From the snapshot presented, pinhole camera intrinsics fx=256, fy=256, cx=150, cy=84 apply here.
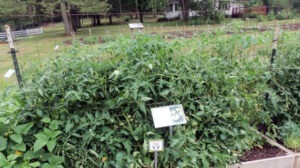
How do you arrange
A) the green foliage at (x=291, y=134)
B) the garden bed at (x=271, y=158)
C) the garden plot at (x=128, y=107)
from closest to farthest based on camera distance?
the garden plot at (x=128, y=107) → the garden bed at (x=271, y=158) → the green foliage at (x=291, y=134)

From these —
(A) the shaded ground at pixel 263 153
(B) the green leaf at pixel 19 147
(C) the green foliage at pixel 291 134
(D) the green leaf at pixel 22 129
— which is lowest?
(A) the shaded ground at pixel 263 153

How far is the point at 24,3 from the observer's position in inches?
520

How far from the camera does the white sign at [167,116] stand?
1605 millimetres

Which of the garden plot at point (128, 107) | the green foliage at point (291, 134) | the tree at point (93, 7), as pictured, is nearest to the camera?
the garden plot at point (128, 107)

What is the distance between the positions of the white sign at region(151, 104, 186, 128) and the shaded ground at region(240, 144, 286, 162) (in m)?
0.75

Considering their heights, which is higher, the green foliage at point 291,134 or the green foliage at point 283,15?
the green foliage at point 283,15

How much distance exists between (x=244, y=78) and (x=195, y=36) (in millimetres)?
536

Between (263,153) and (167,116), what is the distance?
101cm

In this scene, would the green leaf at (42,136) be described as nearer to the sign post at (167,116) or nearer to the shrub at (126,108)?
the shrub at (126,108)

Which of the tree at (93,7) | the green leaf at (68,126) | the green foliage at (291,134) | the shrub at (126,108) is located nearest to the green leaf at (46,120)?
the shrub at (126,108)

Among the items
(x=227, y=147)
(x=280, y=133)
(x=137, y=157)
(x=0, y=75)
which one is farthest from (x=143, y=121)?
(x=0, y=75)

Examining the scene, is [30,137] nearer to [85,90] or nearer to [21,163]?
[21,163]

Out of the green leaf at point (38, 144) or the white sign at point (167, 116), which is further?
the white sign at point (167, 116)

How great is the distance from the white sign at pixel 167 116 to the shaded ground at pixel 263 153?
75cm
